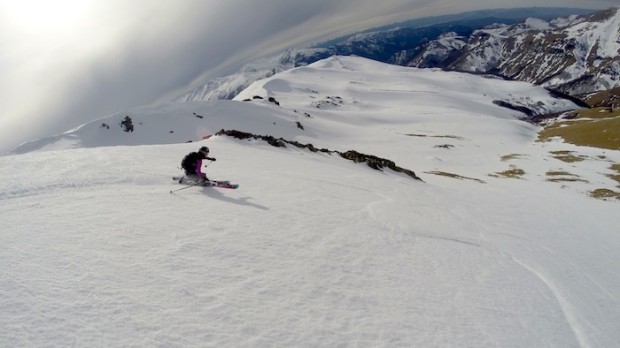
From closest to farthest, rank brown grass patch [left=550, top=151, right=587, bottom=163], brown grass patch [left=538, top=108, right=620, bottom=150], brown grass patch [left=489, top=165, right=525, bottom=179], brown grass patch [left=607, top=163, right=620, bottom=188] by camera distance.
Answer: brown grass patch [left=607, top=163, right=620, bottom=188]
brown grass patch [left=489, top=165, right=525, bottom=179]
brown grass patch [left=550, top=151, right=587, bottom=163]
brown grass patch [left=538, top=108, right=620, bottom=150]

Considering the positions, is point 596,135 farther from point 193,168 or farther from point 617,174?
point 193,168

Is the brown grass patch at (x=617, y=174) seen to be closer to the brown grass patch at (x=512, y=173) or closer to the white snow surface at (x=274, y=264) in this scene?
the brown grass patch at (x=512, y=173)

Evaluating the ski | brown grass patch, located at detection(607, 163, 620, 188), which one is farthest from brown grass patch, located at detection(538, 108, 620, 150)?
the ski

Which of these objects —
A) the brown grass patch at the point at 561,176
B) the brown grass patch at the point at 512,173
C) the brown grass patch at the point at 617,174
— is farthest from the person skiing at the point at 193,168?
the brown grass patch at the point at 617,174

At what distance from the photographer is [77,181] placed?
17.0 meters

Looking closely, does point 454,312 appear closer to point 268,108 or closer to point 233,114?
point 233,114

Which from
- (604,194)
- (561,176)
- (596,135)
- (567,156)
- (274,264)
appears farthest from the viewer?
(596,135)

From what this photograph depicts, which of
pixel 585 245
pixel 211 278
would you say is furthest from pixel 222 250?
pixel 585 245

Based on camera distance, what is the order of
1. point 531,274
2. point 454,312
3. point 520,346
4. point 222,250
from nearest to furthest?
point 520,346 < point 454,312 < point 222,250 < point 531,274

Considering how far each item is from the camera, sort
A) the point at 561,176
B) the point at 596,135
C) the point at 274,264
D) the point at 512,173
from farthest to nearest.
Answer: the point at 596,135 < the point at 512,173 < the point at 561,176 < the point at 274,264

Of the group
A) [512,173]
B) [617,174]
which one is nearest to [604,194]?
[512,173]

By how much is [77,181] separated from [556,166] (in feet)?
254

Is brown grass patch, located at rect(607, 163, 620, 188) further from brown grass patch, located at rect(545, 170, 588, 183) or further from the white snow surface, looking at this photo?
the white snow surface

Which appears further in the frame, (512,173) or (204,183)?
(512,173)
